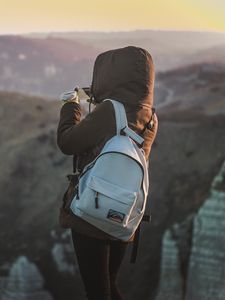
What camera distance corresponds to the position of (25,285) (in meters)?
26.0

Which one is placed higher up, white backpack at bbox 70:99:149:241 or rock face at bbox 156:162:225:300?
white backpack at bbox 70:99:149:241

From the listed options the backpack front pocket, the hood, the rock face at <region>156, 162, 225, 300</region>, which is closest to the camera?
the backpack front pocket

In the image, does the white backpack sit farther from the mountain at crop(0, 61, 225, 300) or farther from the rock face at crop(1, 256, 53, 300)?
the rock face at crop(1, 256, 53, 300)

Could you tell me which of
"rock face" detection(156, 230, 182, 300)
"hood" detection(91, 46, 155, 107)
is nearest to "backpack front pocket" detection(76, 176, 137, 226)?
"hood" detection(91, 46, 155, 107)

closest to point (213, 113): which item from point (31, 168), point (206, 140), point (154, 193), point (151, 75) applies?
point (206, 140)

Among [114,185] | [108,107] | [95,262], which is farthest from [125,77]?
[95,262]

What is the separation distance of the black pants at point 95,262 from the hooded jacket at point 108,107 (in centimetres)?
8

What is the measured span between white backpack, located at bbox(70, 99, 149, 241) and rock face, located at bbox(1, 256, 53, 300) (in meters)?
22.5

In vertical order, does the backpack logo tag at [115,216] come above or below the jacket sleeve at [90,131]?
below

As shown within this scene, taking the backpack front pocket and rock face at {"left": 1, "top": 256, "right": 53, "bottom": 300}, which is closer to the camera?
the backpack front pocket

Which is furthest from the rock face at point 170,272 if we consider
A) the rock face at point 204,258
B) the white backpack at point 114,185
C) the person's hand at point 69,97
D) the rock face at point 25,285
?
the white backpack at point 114,185

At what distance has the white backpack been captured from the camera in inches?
163

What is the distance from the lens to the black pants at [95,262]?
14.1 ft

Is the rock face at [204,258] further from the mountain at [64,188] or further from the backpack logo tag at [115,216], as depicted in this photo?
the backpack logo tag at [115,216]
